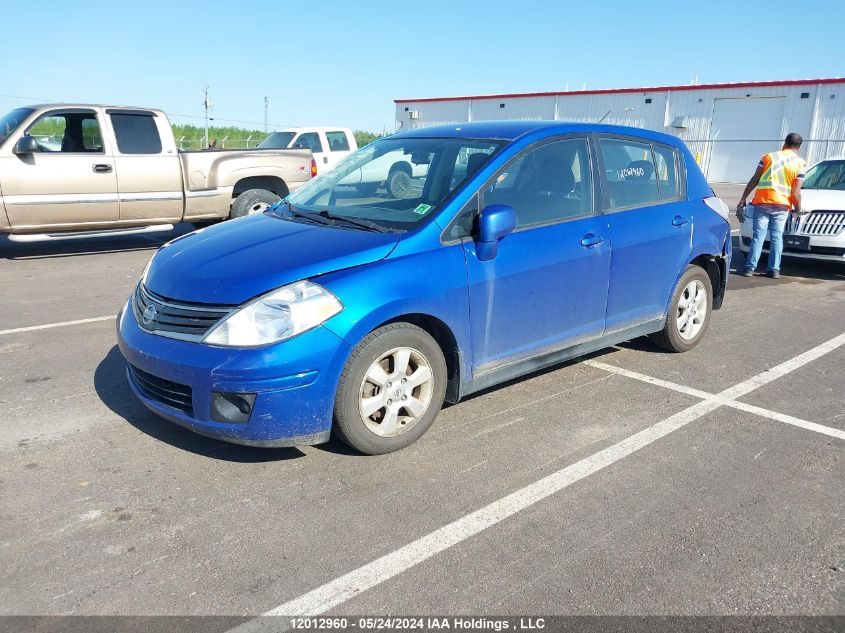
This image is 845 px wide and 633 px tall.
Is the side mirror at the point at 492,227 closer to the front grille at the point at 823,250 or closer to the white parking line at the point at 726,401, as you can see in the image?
the white parking line at the point at 726,401

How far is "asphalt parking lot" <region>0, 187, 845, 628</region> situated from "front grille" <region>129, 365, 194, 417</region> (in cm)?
33

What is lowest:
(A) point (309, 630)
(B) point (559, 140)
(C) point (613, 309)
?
(A) point (309, 630)

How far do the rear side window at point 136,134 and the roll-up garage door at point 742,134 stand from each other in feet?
92.2

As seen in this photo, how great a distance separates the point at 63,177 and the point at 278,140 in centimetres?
895

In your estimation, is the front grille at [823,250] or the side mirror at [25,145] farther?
the front grille at [823,250]

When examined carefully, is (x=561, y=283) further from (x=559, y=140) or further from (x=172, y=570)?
(x=172, y=570)

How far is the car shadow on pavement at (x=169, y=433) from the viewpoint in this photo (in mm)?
3793

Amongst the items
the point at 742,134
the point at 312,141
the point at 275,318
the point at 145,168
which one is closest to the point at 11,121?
the point at 145,168

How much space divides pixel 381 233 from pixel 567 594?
207 centimetres

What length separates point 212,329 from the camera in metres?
3.42

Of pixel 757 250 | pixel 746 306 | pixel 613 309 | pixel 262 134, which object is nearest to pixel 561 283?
pixel 613 309

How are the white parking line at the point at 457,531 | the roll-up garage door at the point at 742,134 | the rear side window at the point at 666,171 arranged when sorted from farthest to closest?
the roll-up garage door at the point at 742,134 → the rear side window at the point at 666,171 → the white parking line at the point at 457,531

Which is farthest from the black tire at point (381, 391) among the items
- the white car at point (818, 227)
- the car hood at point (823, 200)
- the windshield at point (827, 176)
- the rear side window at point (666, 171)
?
the windshield at point (827, 176)

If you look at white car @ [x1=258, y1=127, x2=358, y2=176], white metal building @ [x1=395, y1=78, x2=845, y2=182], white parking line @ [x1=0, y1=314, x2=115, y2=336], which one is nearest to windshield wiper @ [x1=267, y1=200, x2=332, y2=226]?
white parking line @ [x1=0, y1=314, x2=115, y2=336]
